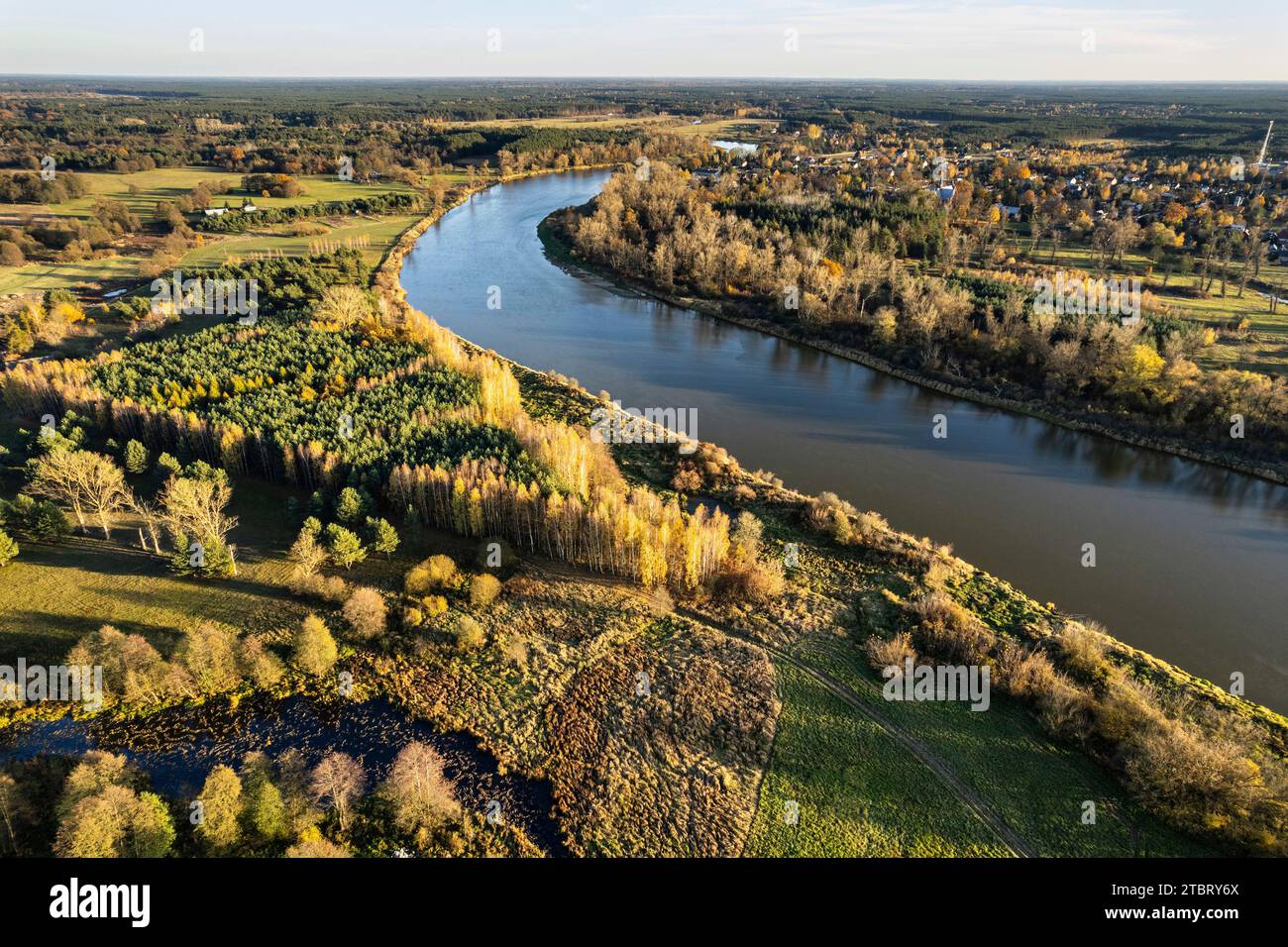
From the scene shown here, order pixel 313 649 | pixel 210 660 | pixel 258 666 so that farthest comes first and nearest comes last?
pixel 313 649
pixel 258 666
pixel 210 660

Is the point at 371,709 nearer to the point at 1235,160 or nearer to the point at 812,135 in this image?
the point at 1235,160

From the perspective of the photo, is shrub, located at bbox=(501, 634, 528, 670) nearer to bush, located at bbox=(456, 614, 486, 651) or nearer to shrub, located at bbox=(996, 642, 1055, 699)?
bush, located at bbox=(456, 614, 486, 651)

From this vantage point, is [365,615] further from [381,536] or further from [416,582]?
[381,536]

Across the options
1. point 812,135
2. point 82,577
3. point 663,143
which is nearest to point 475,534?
point 82,577

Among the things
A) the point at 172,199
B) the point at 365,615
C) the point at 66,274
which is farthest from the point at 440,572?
the point at 172,199

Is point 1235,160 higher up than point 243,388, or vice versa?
point 1235,160

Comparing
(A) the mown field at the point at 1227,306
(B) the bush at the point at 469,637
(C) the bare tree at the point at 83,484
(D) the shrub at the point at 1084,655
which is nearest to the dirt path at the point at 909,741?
(D) the shrub at the point at 1084,655

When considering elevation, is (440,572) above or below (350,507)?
below

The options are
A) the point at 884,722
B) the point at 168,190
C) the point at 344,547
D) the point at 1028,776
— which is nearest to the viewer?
the point at 1028,776
